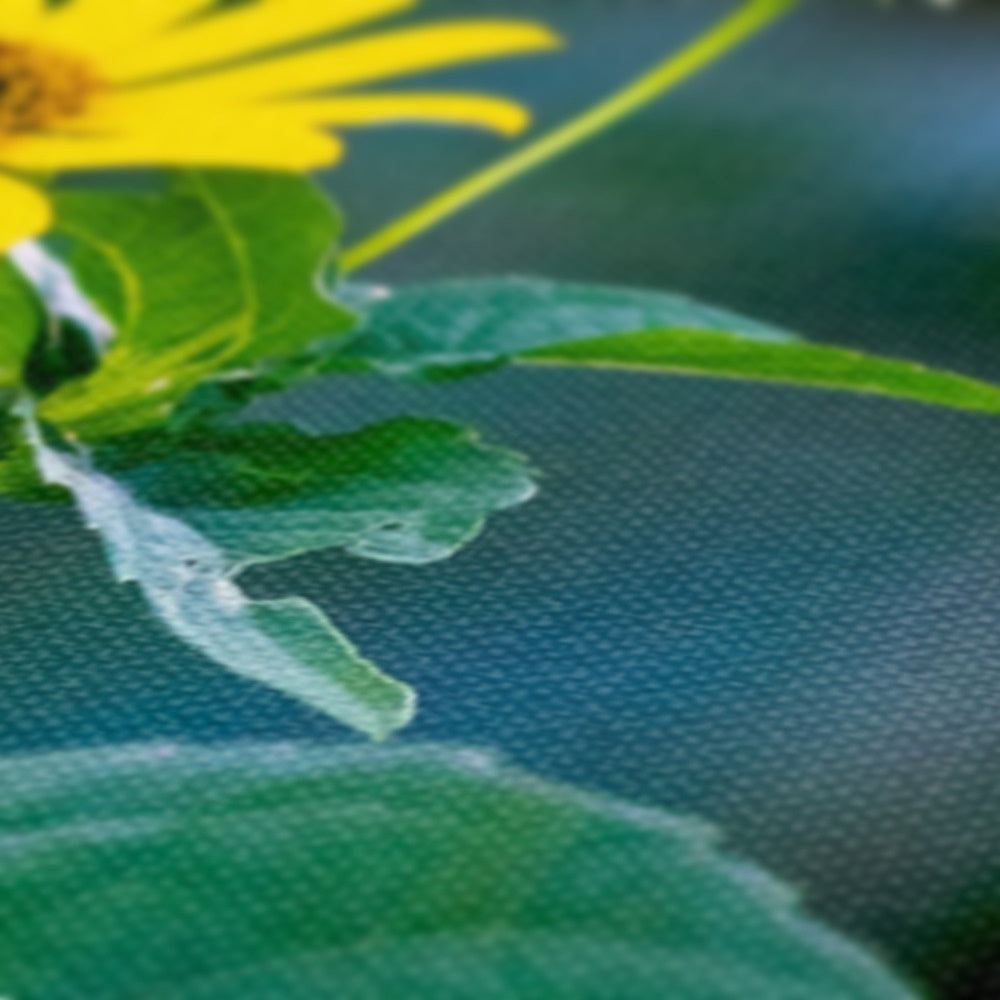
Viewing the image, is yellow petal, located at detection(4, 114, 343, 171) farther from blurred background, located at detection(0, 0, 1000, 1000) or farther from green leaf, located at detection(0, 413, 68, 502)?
green leaf, located at detection(0, 413, 68, 502)

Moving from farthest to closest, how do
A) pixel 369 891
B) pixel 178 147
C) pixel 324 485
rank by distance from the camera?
pixel 178 147
pixel 324 485
pixel 369 891

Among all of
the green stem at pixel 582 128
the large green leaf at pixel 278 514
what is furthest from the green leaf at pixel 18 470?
the green stem at pixel 582 128

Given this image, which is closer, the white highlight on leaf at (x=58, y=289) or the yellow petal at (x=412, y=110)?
the white highlight on leaf at (x=58, y=289)

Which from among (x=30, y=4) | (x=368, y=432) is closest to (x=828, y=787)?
(x=368, y=432)

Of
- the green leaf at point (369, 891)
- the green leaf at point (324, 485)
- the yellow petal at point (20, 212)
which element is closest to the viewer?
the green leaf at point (369, 891)

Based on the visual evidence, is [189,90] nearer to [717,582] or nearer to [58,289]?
[58,289]

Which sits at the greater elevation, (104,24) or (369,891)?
(104,24)

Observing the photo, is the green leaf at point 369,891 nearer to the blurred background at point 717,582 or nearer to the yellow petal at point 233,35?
the blurred background at point 717,582

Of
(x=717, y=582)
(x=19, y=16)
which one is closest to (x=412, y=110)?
(x=19, y=16)
